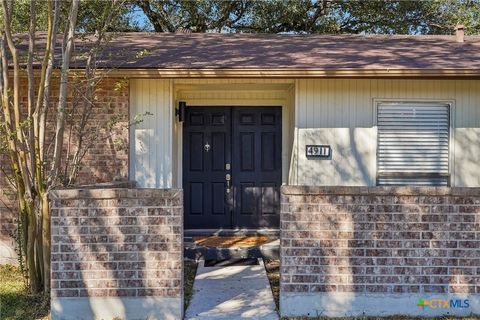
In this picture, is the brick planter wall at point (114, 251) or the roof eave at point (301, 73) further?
the roof eave at point (301, 73)

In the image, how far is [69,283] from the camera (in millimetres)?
4715

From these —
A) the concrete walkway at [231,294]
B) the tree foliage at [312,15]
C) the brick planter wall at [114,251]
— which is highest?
the tree foliage at [312,15]

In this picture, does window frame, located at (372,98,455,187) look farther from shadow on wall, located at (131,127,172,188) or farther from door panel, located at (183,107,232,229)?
shadow on wall, located at (131,127,172,188)

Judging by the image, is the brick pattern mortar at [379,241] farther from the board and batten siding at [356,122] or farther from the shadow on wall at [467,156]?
the shadow on wall at [467,156]

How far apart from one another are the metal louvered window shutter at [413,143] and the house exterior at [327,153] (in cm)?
2

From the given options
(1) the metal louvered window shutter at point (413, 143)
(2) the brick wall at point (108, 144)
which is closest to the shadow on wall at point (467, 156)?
(1) the metal louvered window shutter at point (413, 143)

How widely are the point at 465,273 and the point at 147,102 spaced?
483 cm

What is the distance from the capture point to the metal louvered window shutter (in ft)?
24.7

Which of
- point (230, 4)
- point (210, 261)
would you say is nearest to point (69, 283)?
point (210, 261)

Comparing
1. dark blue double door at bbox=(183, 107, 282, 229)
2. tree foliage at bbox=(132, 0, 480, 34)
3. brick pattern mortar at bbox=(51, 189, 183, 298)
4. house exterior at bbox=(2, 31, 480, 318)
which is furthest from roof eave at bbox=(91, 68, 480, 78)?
tree foliage at bbox=(132, 0, 480, 34)

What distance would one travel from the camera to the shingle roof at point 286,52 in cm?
710

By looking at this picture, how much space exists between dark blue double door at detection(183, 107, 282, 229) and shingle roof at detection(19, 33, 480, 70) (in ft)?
3.77

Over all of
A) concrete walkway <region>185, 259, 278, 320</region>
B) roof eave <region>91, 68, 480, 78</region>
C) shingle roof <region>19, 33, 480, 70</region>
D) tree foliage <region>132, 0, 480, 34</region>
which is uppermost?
tree foliage <region>132, 0, 480, 34</region>

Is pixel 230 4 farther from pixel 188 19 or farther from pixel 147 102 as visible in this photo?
pixel 147 102
